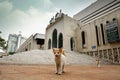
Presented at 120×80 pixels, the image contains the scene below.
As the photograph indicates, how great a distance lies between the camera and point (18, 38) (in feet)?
281

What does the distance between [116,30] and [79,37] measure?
34.6 ft

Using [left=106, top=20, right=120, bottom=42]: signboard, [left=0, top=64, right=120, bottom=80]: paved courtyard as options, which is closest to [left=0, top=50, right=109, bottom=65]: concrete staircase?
[left=0, top=64, right=120, bottom=80]: paved courtyard

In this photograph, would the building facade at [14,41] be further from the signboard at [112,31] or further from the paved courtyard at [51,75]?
the paved courtyard at [51,75]

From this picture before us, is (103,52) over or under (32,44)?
under

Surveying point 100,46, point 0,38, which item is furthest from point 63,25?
point 0,38

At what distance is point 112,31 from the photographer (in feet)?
68.6

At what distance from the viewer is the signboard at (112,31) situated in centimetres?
2032

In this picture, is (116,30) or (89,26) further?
(89,26)

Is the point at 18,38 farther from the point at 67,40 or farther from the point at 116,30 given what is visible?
the point at 116,30

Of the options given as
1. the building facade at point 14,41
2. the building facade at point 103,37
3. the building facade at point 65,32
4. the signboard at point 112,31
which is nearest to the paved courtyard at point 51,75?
the signboard at point 112,31

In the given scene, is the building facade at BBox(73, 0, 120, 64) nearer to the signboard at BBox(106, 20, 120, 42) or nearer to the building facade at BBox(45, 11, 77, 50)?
the signboard at BBox(106, 20, 120, 42)

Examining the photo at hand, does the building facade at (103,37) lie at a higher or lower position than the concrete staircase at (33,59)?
higher

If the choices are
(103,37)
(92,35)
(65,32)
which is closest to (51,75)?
(103,37)

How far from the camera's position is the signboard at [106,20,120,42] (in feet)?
66.7
